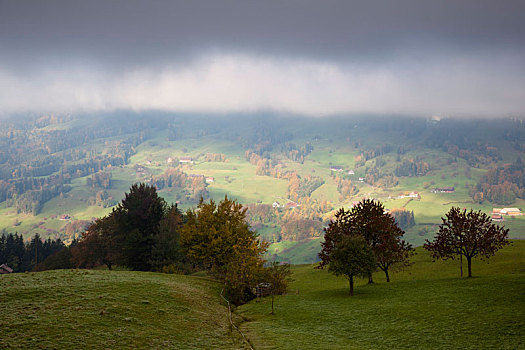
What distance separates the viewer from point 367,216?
4384 cm

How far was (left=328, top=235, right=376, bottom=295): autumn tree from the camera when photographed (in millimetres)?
36344

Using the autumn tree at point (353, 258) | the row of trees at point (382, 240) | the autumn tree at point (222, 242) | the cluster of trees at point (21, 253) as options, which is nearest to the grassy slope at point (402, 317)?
the autumn tree at point (353, 258)

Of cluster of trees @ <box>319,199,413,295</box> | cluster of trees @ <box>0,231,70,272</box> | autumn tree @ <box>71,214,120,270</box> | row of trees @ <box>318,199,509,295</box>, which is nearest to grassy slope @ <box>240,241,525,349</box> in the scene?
row of trees @ <box>318,199,509,295</box>

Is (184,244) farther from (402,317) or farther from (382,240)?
(402,317)

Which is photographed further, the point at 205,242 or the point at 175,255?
the point at 175,255

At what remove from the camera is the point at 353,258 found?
3631 cm

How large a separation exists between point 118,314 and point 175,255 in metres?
36.0

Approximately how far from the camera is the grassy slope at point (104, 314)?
19.1 meters

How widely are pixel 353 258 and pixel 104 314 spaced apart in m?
24.3

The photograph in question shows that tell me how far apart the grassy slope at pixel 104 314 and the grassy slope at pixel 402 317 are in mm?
4163

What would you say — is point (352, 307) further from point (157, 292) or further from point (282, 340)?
point (157, 292)

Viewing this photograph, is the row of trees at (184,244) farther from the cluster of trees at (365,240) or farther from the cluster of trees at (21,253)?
the cluster of trees at (21,253)

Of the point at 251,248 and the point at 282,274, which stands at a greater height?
the point at 251,248

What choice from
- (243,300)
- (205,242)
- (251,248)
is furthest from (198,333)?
(205,242)
